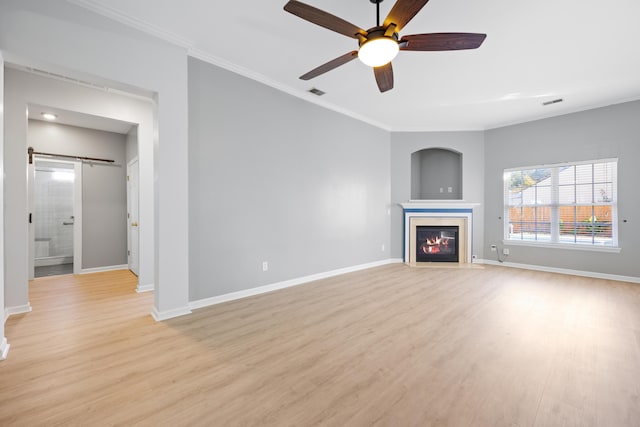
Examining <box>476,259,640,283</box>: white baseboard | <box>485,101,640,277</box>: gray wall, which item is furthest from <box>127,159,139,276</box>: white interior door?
<box>485,101,640,277</box>: gray wall

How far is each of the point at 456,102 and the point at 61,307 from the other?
20.8ft

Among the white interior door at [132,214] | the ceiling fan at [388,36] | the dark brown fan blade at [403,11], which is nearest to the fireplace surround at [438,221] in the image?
the ceiling fan at [388,36]

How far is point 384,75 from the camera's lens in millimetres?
2680

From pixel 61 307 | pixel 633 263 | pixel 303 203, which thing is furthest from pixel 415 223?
pixel 61 307

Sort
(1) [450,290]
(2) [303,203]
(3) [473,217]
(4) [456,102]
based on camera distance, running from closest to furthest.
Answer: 1. (1) [450,290]
2. (2) [303,203]
3. (4) [456,102]
4. (3) [473,217]

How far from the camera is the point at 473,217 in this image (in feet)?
20.0

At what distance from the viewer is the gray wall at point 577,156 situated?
14.8ft

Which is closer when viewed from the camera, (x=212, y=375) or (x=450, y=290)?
(x=212, y=375)

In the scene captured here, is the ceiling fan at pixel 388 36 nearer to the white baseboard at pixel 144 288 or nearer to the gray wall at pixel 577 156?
the white baseboard at pixel 144 288

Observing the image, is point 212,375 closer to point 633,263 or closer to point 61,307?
point 61,307

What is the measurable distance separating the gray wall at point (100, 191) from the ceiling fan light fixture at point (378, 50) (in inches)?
219

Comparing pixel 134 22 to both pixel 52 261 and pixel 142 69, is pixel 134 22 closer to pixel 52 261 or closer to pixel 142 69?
pixel 142 69

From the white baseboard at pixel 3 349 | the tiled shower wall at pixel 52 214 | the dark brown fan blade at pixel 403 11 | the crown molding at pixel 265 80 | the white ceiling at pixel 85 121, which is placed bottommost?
the white baseboard at pixel 3 349

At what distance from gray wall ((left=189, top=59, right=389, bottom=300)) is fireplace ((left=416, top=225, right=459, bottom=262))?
4.57 ft
